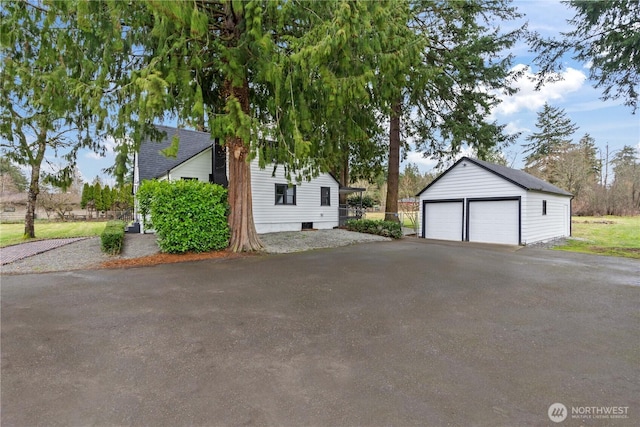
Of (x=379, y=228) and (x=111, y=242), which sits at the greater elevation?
(x=379, y=228)

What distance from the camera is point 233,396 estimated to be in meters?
2.37

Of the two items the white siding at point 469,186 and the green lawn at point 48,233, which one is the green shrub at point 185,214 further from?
the white siding at point 469,186

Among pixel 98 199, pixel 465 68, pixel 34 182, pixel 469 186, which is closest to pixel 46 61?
pixel 34 182

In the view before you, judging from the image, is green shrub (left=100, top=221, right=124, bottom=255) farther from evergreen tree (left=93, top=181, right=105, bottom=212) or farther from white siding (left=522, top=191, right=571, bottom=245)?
evergreen tree (left=93, top=181, right=105, bottom=212)

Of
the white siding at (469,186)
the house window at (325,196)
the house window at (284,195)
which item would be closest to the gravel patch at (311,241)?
the house window at (284,195)

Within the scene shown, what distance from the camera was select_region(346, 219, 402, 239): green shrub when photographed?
48.0 feet

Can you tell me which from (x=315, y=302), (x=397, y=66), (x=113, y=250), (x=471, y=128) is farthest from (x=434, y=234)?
(x=113, y=250)

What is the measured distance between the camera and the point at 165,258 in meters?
8.47

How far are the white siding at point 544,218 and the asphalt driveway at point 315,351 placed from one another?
753 centimetres

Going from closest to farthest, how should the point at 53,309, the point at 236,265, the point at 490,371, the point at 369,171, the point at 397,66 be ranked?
the point at 490,371
the point at 53,309
the point at 397,66
the point at 236,265
the point at 369,171

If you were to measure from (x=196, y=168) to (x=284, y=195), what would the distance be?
4399 mm

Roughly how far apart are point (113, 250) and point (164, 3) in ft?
21.9

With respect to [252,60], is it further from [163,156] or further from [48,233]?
[48,233]

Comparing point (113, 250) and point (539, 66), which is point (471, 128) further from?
point (113, 250)
